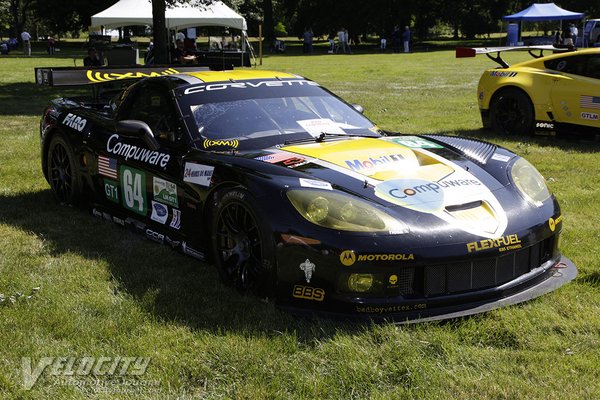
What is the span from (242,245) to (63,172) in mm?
2982

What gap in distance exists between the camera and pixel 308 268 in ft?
11.8

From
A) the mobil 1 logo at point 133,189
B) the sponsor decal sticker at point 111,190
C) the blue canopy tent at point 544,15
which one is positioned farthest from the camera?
the blue canopy tent at point 544,15

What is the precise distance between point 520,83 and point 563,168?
2.25 meters

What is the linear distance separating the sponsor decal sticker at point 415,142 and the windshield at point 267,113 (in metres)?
0.30

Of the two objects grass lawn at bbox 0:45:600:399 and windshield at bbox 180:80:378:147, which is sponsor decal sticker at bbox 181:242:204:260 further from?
windshield at bbox 180:80:378:147

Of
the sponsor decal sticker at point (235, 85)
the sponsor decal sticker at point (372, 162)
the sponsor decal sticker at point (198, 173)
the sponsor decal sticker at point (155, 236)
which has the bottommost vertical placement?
the sponsor decal sticker at point (155, 236)

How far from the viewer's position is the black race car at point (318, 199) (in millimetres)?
3566

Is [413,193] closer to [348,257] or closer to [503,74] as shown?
[348,257]

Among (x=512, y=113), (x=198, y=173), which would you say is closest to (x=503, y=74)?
(x=512, y=113)

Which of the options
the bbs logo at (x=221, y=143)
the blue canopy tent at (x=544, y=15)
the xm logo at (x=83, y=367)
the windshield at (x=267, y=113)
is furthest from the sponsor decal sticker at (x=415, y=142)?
the blue canopy tent at (x=544, y=15)

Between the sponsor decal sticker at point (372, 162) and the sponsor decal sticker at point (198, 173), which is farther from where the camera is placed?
the sponsor decal sticker at point (198, 173)

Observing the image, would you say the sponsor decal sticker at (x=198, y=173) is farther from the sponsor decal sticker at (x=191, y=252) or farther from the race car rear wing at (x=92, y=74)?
the race car rear wing at (x=92, y=74)

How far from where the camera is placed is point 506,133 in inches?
402

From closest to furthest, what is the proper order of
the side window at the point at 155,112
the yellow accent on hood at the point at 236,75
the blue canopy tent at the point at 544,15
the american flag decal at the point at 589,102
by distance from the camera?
the side window at the point at 155,112, the yellow accent on hood at the point at 236,75, the american flag decal at the point at 589,102, the blue canopy tent at the point at 544,15
